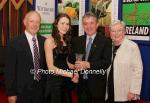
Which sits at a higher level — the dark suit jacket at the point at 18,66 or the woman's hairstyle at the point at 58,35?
the woman's hairstyle at the point at 58,35

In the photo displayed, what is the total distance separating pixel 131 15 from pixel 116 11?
1.11 feet

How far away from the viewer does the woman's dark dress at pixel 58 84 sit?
3.16m

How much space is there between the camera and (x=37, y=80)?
3217mm

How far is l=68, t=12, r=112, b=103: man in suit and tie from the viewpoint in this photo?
3.29m

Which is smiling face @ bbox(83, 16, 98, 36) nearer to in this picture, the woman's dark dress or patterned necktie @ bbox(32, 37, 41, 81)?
the woman's dark dress

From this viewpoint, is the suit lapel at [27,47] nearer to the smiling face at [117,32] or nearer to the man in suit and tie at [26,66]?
the man in suit and tie at [26,66]

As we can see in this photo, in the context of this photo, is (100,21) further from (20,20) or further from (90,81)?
(90,81)

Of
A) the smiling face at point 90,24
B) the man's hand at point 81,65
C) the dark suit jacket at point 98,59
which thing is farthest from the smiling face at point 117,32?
the man's hand at point 81,65

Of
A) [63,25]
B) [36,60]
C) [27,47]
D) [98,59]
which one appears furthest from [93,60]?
[27,47]

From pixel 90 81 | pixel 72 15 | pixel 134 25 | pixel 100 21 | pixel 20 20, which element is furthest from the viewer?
pixel 20 20

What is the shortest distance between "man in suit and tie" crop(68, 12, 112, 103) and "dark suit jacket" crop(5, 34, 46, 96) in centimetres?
54

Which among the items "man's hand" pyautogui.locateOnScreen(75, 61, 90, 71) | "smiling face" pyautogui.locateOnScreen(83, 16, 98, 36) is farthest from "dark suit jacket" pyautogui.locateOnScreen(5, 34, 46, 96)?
"smiling face" pyautogui.locateOnScreen(83, 16, 98, 36)

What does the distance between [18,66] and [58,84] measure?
1.47 feet

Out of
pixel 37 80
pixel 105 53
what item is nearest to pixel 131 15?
pixel 105 53
